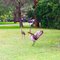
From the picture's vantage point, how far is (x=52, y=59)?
11227 millimetres

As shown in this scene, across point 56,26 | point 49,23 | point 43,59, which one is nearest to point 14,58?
point 43,59

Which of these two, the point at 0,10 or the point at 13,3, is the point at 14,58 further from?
the point at 0,10

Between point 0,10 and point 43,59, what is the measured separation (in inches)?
1690

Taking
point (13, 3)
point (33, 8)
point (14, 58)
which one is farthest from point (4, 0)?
point (14, 58)

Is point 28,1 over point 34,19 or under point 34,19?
over

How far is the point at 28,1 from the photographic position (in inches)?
1841

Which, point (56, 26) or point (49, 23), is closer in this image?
point (56, 26)

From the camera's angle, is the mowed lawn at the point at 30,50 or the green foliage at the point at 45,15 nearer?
the mowed lawn at the point at 30,50

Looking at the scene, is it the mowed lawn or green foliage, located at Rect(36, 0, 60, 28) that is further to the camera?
green foliage, located at Rect(36, 0, 60, 28)

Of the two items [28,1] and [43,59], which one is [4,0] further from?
[43,59]

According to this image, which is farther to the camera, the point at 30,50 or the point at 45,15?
the point at 45,15

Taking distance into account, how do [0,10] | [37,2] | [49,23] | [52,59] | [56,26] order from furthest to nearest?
[0,10], [37,2], [49,23], [56,26], [52,59]

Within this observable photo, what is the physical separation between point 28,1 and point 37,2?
1703 mm

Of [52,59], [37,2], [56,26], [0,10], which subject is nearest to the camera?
[52,59]
